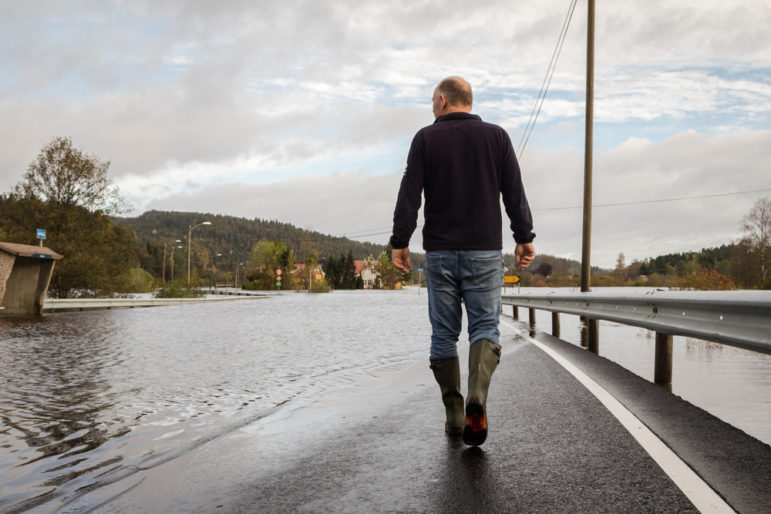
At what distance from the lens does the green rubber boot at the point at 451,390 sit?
4.44m

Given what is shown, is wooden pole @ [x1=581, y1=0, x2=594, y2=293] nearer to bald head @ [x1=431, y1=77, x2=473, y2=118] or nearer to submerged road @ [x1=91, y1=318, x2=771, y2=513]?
submerged road @ [x1=91, y1=318, x2=771, y2=513]

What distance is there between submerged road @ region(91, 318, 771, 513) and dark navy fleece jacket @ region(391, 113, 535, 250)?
1.35 meters

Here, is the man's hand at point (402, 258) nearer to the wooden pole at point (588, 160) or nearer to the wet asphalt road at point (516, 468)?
the wet asphalt road at point (516, 468)

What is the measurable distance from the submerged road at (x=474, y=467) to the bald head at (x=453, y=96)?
89.1 inches

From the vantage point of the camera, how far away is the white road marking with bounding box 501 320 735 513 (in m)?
3.05

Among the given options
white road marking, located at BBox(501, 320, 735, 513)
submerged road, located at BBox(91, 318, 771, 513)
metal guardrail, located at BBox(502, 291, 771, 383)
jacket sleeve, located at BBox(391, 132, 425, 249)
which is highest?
jacket sleeve, located at BBox(391, 132, 425, 249)

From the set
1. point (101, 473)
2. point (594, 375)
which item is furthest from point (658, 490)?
point (594, 375)

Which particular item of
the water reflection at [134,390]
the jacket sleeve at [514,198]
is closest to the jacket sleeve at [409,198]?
the jacket sleeve at [514,198]

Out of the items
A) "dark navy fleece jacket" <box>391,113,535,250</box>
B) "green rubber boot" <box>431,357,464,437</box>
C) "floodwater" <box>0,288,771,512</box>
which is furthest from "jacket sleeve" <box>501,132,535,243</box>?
"floodwater" <box>0,288,771,512</box>

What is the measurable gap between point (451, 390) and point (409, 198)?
1.31 metres

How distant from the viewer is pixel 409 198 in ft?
14.7

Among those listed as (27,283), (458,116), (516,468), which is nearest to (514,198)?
(458,116)

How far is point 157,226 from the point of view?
19825cm

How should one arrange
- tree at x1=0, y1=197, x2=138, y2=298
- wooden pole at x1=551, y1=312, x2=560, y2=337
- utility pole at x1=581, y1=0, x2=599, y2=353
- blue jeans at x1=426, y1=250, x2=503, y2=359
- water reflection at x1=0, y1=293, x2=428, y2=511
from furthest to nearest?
tree at x1=0, y1=197, x2=138, y2=298
utility pole at x1=581, y1=0, x2=599, y2=353
wooden pole at x1=551, y1=312, x2=560, y2=337
blue jeans at x1=426, y1=250, x2=503, y2=359
water reflection at x1=0, y1=293, x2=428, y2=511
